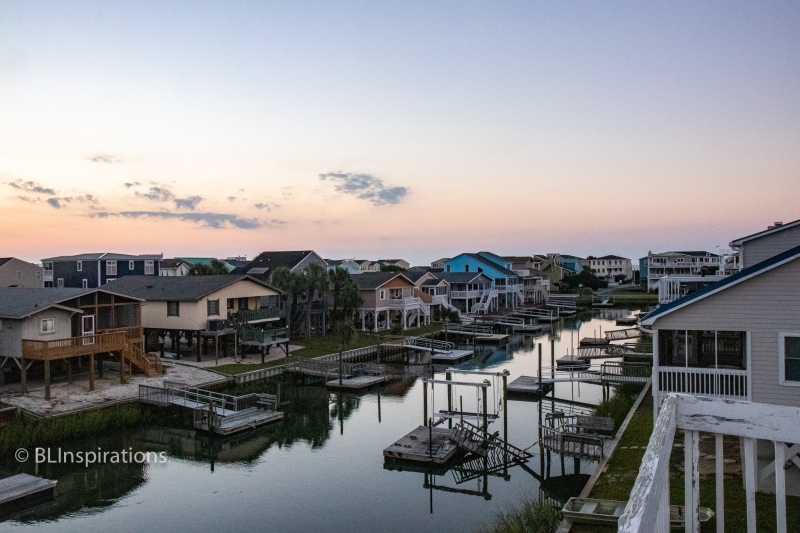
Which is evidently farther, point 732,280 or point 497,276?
point 497,276

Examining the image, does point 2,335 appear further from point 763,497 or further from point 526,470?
point 763,497

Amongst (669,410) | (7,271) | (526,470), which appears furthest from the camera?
(7,271)

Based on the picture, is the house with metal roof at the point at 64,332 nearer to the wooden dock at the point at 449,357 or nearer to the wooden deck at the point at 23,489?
the wooden deck at the point at 23,489

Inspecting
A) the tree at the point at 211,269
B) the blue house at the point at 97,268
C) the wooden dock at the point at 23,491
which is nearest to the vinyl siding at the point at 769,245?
the wooden dock at the point at 23,491

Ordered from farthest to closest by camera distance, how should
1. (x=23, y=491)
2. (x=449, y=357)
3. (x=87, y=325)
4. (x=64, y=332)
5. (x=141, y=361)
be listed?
(x=449, y=357), (x=141, y=361), (x=87, y=325), (x=64, y=332), (x=23, y=491)

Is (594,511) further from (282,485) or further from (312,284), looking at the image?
(312,284)

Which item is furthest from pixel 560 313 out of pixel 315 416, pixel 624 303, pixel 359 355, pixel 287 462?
pixel 287 462

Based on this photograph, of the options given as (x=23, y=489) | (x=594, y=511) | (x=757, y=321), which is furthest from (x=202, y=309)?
(x=757, y=321)
